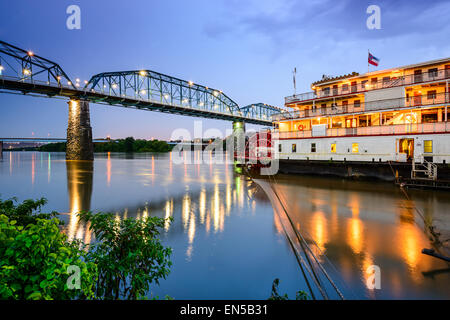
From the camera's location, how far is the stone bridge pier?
6353 centimetres

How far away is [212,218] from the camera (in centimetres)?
1503

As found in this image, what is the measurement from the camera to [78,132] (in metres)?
63.5

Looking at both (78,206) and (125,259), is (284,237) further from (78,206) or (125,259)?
(78,206)

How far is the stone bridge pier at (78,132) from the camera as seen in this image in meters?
63.5

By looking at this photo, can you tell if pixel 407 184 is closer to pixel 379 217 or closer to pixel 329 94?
pixel 379 217

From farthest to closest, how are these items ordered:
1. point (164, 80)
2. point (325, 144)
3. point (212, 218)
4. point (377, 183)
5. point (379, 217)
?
point (164, 80) → point (325, 144) → point (377, 183) → point (212, 218) → point (379, 217)

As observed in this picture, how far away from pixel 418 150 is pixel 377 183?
5.04 metres

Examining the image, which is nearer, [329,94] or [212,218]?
[212,218]

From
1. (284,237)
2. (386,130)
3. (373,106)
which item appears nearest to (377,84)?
(373,106)

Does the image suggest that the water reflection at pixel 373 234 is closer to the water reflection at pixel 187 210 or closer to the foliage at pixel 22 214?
the water reflection at pixel 187 210

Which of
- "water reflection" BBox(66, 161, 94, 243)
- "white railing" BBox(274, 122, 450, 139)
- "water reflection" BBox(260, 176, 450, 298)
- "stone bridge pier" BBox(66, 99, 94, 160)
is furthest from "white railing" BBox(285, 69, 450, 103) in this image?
"stone bridge pier" BBox(66, 99, 94, 160)

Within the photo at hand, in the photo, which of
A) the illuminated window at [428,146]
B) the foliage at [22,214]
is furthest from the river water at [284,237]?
the illuminated window at [428,146]

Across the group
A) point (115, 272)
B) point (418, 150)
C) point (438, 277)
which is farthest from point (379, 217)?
point (418, 150)

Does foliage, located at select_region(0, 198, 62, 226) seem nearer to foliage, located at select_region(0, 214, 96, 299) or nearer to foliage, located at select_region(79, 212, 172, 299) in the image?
foliage, located at select_region(79, 212, 172, 299)
